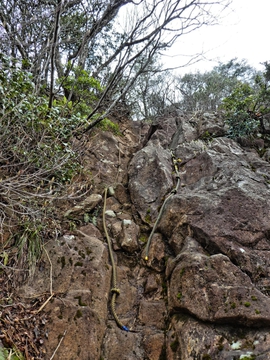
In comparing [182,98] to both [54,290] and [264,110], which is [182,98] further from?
[54,290]

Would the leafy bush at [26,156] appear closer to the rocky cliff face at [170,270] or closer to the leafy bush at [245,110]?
the rocky cliff face at [170,270]

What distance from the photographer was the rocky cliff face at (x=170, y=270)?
90.0 inches

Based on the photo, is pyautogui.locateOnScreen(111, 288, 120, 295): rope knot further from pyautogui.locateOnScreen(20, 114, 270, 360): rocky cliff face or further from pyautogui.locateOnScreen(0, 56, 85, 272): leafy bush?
pyautogui.locateOnScreen(0, 56, 85, 272): leafy bush

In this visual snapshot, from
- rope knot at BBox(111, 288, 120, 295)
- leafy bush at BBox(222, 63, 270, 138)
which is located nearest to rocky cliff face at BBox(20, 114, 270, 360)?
rope knot at BBox(111, 288, 120, 295)

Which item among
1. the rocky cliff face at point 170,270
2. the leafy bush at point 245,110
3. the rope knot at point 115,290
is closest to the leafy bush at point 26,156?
the rocky cliff face at point 170,270

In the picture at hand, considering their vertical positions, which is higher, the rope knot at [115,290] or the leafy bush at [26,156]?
the leafy bush at [26,156]

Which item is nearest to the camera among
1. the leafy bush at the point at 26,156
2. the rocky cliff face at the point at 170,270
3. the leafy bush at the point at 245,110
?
the rocky cliff face at the point at 170,270

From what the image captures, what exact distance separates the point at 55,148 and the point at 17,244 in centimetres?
149

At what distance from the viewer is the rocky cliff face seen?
2.29m

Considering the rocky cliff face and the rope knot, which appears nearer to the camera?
the rocky cliff face

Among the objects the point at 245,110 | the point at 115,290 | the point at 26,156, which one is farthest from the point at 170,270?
the point at 245,110

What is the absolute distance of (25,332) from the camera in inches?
86.4

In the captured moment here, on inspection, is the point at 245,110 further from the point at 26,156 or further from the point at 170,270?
the point at 26,156

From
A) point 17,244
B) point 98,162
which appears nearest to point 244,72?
point 98,162
